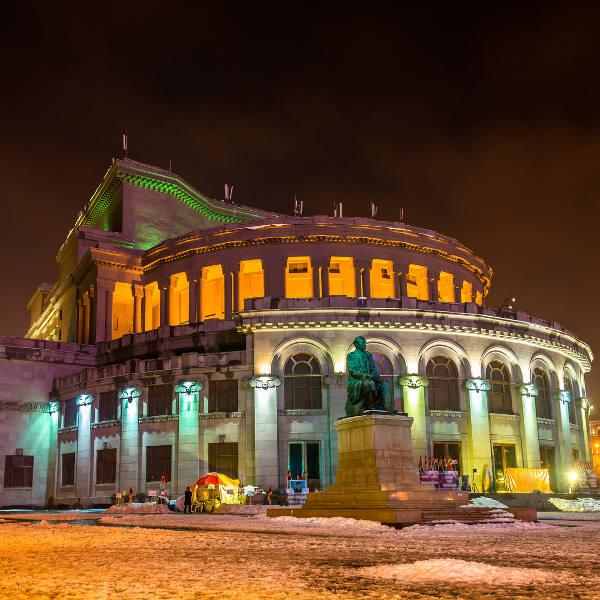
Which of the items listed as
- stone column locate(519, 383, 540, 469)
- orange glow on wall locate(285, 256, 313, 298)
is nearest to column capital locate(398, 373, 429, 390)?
stone column locate(519, 383, 540, 469)

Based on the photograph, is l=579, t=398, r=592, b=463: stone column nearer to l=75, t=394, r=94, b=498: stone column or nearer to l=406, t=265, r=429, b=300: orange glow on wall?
l=406, t=265, r=429, b=300: orange glow on wall

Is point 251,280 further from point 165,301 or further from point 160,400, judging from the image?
point 160,400

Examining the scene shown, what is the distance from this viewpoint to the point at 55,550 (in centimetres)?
1545

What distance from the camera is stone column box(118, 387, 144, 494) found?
140 ft

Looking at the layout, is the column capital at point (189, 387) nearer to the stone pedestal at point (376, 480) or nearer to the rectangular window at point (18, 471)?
the rectangular window at point (18, 471)

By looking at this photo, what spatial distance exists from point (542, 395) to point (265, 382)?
1868cm

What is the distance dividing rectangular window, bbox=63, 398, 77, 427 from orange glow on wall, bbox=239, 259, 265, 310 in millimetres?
14644

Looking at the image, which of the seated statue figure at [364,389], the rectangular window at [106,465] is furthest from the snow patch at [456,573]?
the rectangular window at [106,465]

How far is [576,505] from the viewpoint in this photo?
3262 cm

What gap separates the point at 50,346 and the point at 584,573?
154 feet

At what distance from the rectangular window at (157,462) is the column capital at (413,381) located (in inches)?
547

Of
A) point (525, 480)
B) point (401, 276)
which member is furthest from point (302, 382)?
point (401, 276)

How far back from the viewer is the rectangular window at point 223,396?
1644 inches

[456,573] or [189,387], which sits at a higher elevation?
[189,387]
